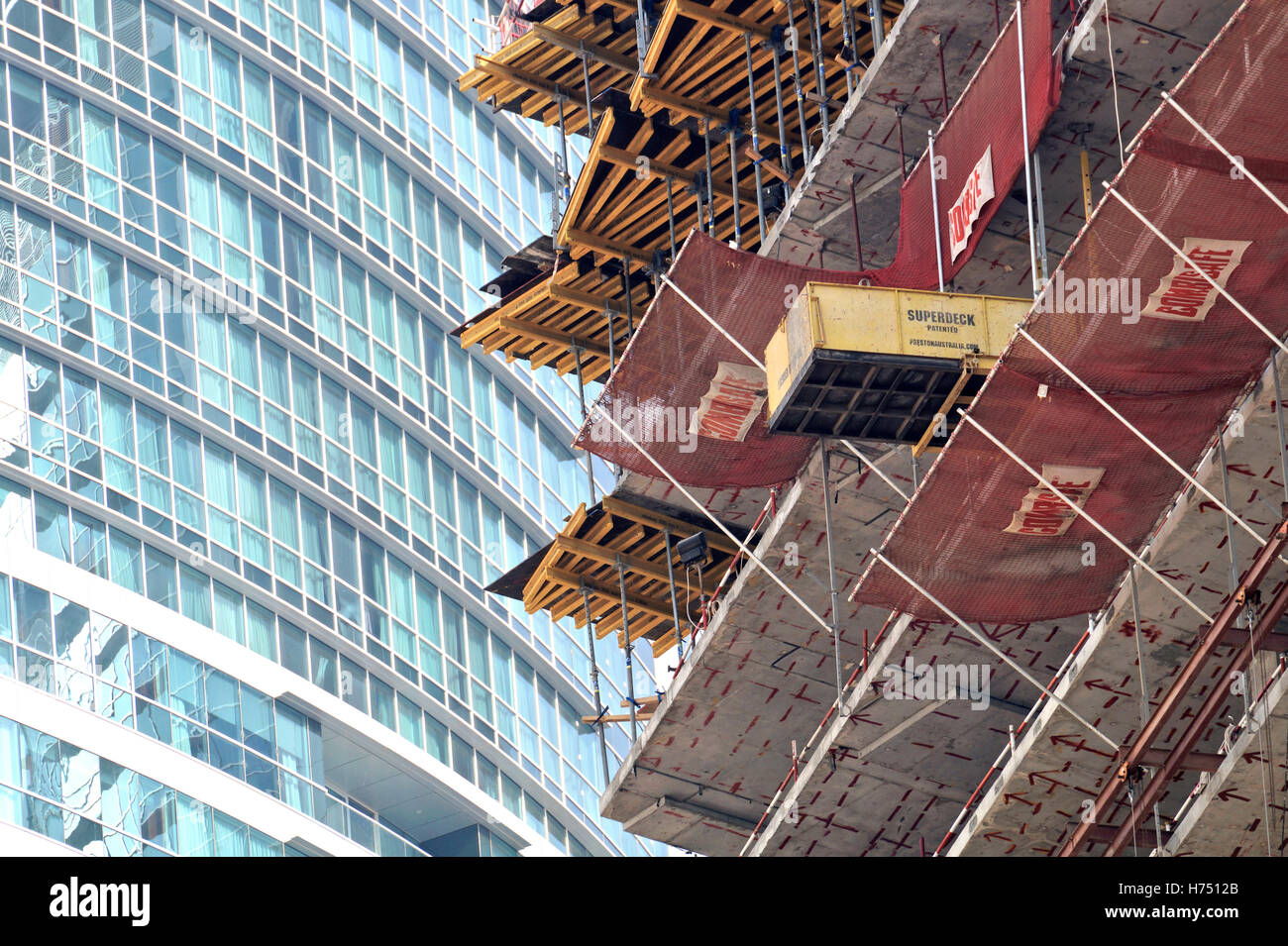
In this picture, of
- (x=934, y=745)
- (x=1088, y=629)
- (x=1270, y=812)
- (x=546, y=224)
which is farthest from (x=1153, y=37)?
(x=546, y=224)

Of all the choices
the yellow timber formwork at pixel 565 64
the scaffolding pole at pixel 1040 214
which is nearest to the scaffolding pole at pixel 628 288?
the yellow timber formwork at pixel 565 64

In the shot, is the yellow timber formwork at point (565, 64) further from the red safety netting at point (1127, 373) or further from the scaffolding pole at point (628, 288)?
the red safety netting at point (1127, 373)

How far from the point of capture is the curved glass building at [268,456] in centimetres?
4891

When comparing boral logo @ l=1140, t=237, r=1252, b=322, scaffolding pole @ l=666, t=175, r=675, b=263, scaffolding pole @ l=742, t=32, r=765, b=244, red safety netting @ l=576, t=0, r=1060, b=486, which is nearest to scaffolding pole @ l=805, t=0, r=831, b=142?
scaffolding pole @ l=742, t=32, r=765, b=244

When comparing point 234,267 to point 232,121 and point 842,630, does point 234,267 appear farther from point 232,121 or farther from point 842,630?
point 842,630

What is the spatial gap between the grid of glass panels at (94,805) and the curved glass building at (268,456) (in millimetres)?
60

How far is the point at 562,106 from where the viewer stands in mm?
42594

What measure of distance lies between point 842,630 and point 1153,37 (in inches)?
430

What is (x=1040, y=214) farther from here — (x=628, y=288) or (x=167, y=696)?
(x=167, y=696)

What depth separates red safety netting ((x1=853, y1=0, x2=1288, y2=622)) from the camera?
24328 millimetres

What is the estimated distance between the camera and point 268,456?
54.9m

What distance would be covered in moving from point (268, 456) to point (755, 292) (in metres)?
24.9
